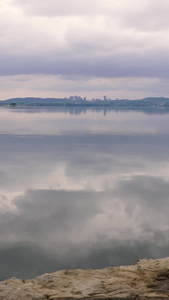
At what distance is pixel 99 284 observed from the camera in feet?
31.0

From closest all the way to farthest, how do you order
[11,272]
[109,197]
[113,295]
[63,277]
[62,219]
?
[113,295], [63,277], [11,272], [62,219], [109,197]

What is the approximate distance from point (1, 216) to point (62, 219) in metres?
3.18

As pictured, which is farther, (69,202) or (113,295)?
(69,202)

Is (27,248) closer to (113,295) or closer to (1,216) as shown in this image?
(1,216)

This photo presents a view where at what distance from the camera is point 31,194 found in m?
19.8

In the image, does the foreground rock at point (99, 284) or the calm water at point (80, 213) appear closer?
the foreground rock at point (99, 284)

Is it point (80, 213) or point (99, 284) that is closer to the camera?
point (99, 284)

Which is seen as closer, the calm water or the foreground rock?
the foreground rock

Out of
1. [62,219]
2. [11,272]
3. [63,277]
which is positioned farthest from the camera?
[62,219]

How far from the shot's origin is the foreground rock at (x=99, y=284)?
8617 millimetres

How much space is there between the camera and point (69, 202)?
1836 cm

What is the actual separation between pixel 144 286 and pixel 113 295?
115cm

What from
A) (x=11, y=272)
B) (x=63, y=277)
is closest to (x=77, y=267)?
(x=63, y=277)

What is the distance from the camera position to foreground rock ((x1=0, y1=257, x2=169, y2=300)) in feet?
28.3
